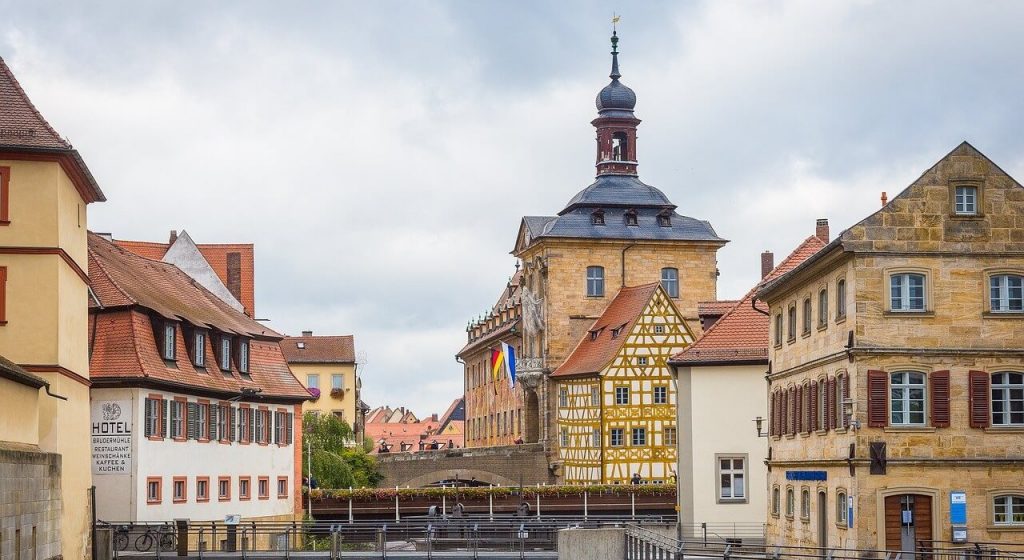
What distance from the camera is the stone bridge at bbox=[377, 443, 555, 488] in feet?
285

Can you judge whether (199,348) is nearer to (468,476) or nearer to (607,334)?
(468,476)

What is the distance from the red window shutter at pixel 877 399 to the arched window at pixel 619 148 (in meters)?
59.7

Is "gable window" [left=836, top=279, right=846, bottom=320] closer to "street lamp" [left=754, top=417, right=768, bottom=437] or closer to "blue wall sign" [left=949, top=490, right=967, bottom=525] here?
"blue wall sign" [left=949, top=490, right=967, bottom=525]

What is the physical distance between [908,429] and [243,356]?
27082mm

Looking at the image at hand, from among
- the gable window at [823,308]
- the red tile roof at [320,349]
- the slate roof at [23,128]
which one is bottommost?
the gable window at [823,308]

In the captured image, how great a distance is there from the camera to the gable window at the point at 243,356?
6175 cm

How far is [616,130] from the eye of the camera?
10131cm

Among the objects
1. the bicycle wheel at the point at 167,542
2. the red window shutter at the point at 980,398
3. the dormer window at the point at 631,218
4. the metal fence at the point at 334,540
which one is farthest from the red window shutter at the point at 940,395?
the dormer window at the point at 631,218

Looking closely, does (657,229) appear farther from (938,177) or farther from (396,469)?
(938,177)

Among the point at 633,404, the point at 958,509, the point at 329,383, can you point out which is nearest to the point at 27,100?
the point at 958,509

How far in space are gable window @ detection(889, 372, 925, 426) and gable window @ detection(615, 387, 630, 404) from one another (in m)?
43.1

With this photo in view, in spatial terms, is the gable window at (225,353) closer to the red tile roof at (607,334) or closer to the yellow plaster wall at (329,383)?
the red tile roof at (607,334)

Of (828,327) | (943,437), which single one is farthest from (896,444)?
(828,327)

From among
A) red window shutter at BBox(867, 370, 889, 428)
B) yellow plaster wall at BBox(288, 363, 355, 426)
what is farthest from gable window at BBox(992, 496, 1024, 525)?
yellow plaster wall at BBox(288, 363, 355, 426)
